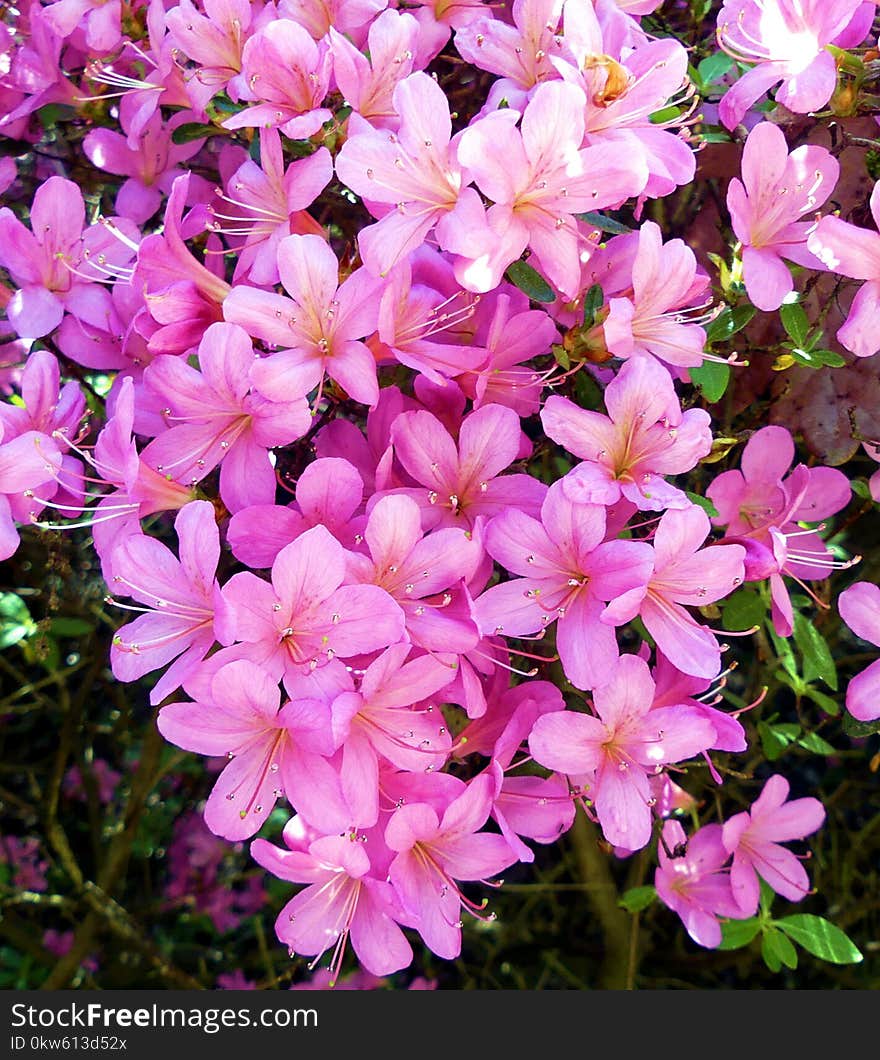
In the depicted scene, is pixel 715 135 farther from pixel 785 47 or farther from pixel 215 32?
pixel 215 32

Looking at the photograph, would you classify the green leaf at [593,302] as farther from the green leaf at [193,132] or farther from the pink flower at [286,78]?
the green leaf at [193,132]

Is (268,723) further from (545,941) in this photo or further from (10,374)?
(545,941)

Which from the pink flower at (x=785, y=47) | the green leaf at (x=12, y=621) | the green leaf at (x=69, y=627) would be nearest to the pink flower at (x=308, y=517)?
the pink flower at (x=785, y=47)

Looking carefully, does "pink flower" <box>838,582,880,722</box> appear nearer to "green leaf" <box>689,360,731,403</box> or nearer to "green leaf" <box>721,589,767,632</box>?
"green leaf" <box>721,589,767,632</box>

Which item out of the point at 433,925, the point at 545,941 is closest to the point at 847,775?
the point at 545,941

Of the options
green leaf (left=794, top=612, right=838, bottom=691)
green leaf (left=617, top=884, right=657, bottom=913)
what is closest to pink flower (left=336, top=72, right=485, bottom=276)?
green leaf (left=794, top=612, right=838, bottom=691)

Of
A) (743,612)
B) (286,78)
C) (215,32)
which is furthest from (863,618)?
(215,32)
